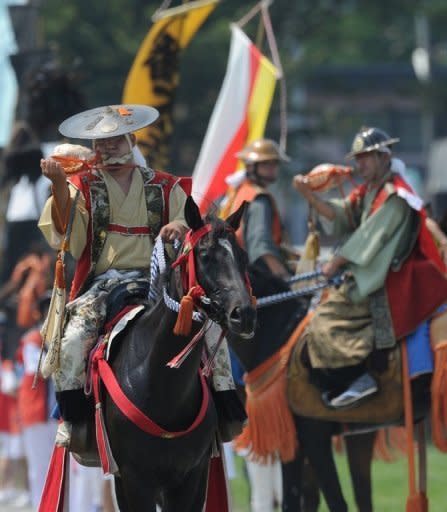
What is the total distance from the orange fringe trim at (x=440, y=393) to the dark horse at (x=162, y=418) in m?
2.61

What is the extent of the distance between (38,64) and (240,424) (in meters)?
9.63

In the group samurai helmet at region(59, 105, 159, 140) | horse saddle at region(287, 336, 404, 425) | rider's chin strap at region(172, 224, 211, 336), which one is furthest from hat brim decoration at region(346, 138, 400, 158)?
rider's chin strap at region(172, 224, 211, 336)

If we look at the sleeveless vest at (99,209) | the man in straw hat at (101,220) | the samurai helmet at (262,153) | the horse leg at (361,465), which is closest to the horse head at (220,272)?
the man in straw hat at (101,220)

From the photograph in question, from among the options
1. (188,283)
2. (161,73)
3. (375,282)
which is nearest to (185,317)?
(188,283)

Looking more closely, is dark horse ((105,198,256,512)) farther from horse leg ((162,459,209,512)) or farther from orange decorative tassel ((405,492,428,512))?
orange decorative tassel ((405,492,428,512))

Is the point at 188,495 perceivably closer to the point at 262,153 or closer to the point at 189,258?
the point at 189,258

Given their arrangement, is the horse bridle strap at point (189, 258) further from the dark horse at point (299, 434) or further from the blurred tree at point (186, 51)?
the blurred tree at point (186, 51)

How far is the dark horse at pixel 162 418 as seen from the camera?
776cm

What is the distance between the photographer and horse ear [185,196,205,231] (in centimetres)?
752

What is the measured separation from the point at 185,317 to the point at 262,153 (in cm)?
447

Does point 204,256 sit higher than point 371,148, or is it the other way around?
point 204,256

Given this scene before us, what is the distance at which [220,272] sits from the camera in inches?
289

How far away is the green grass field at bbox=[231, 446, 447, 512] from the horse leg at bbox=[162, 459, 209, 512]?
4754 mm

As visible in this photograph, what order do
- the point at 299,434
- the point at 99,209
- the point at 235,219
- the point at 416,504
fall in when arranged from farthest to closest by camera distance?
the point at 299,434
the point at 416,504
the point at 99,209
the point at 235,219
